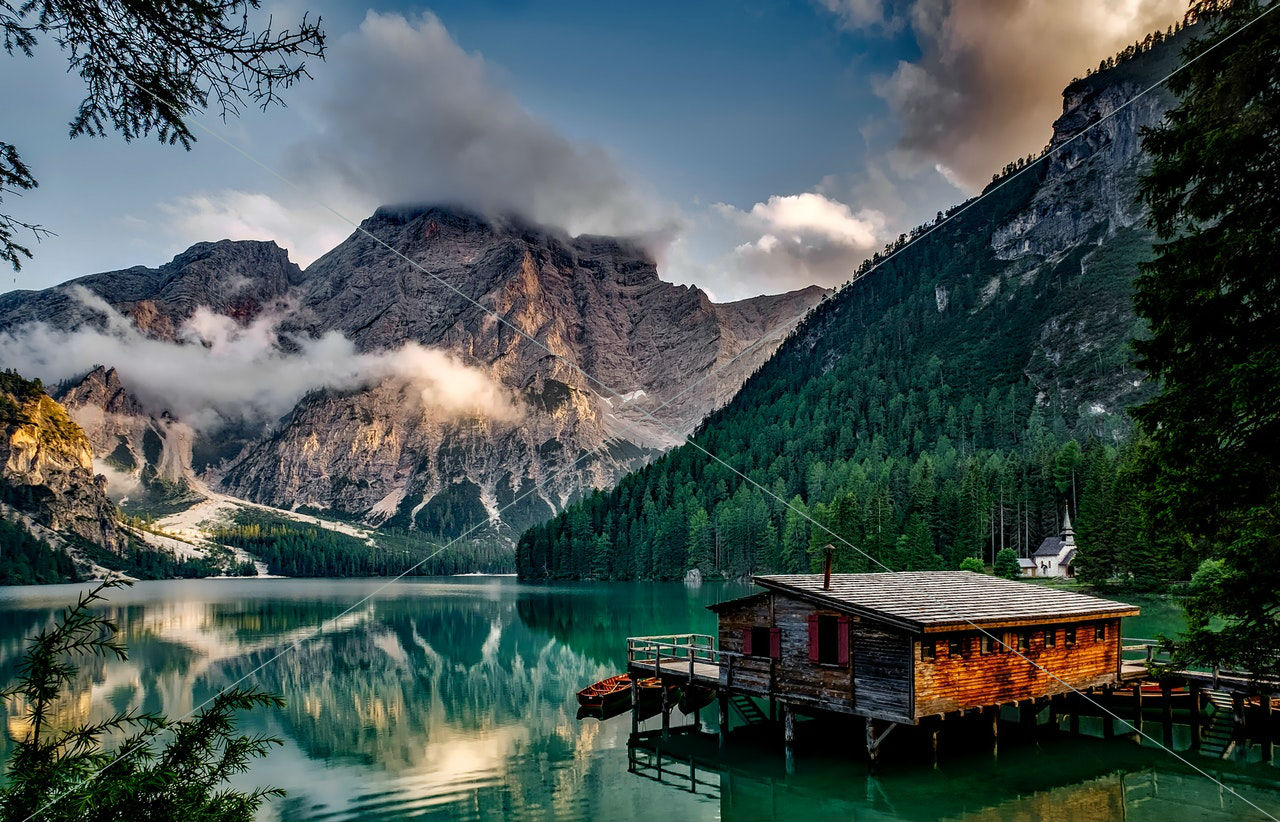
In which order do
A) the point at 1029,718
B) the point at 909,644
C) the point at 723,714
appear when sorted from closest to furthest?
the point at 909,644 → the point at 1029,718 → the point at 723,714

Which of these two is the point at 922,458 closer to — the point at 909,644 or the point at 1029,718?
the point at 1029,718

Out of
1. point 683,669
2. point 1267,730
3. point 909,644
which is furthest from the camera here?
point 683,669

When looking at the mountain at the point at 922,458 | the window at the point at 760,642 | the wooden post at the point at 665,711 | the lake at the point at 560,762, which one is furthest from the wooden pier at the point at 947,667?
the mountain at the point at 922,458

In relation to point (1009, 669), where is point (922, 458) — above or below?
above

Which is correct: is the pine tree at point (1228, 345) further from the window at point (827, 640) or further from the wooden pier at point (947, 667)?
the window at point (827, 640)

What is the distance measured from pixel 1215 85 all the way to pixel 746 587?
348 ft

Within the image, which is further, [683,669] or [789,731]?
[683,669]

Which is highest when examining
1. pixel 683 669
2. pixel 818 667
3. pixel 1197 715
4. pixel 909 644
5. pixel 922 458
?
pixel 922 458

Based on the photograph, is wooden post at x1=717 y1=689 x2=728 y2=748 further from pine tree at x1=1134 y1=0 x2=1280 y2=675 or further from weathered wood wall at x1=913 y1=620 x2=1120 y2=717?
pine tree at x1=1134 y1=0 x2=1280 y2=675

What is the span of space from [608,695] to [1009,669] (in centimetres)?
1582

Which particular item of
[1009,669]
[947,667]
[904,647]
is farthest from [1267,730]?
[904,647]

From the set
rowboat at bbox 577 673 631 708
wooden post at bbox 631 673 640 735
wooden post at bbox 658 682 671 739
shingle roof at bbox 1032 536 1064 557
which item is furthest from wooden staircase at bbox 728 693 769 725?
shingle roof at bbox 1032 536 1064 557

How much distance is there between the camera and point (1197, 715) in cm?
2611

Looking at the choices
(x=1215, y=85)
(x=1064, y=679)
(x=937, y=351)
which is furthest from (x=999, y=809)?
(x=937, y=351)
